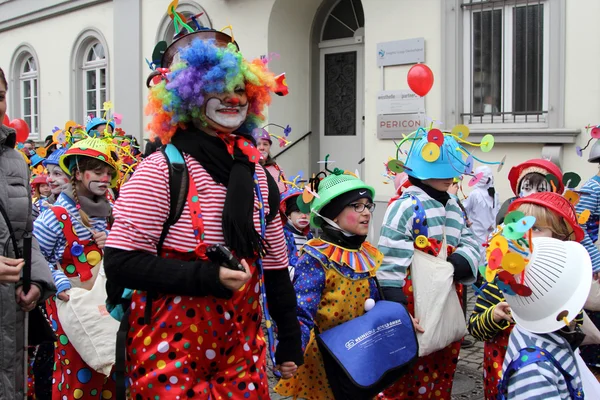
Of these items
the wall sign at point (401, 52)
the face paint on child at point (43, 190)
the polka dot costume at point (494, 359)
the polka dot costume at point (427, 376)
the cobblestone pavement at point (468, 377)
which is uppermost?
the wall sign at point (401, 52)

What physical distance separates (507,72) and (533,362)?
712 cm

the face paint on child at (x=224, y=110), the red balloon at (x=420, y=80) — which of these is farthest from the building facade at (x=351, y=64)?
the face paint on child at (x=224, y=110)

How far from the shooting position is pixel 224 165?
2.40 meters

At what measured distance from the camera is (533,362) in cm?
236

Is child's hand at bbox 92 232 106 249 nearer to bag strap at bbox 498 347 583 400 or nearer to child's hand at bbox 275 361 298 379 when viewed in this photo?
child's hand at bbox 275 361 298 379

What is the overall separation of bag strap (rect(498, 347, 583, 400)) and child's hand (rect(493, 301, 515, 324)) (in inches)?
19.9

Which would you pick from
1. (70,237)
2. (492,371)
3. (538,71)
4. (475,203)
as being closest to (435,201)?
(492,371)

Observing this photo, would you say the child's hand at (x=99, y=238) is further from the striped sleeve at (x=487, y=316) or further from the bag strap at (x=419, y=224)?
the striped sleeve at (x=487, y=316)

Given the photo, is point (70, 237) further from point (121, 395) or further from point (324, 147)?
point (324, 147)

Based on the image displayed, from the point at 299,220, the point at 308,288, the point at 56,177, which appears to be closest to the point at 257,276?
the point at 308,288

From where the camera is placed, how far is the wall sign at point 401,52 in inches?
361

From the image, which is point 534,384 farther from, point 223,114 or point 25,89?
point 25,89

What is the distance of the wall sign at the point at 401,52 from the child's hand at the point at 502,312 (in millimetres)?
6655

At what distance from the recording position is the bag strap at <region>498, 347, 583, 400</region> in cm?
238
